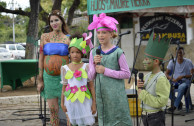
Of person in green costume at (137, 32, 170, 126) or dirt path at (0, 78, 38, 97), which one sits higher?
person in green costume at (137, 32, 170, 126)

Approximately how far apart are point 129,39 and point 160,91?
14.7 meters

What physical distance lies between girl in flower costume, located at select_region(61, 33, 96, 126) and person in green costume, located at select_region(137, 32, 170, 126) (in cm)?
66

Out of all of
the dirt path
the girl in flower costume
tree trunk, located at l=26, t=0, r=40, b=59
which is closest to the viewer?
the girl in flower costume

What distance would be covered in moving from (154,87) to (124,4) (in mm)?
2436

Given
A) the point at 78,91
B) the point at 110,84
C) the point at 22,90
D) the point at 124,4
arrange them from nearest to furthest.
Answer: the point at 110,84, the point at 78,91, the point at 124,4, the point at 22,90

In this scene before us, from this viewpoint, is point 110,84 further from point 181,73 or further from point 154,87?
point 181,73

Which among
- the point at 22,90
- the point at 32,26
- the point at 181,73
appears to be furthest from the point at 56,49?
the point at 32,26

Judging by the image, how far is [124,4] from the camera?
5871mm

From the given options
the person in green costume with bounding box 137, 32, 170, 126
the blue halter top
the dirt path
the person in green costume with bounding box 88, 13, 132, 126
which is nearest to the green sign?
the blue halter top

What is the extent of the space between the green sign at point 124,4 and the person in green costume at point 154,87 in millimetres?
1789

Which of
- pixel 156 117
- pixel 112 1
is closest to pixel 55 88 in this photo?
pixel 156 117

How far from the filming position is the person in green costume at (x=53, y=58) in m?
4.80

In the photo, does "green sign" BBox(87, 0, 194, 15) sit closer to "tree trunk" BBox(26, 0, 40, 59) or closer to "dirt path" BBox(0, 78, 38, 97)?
"dirt path" BBox(0, 78, 38, 97)

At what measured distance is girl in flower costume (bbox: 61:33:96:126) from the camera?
13.4 feet
